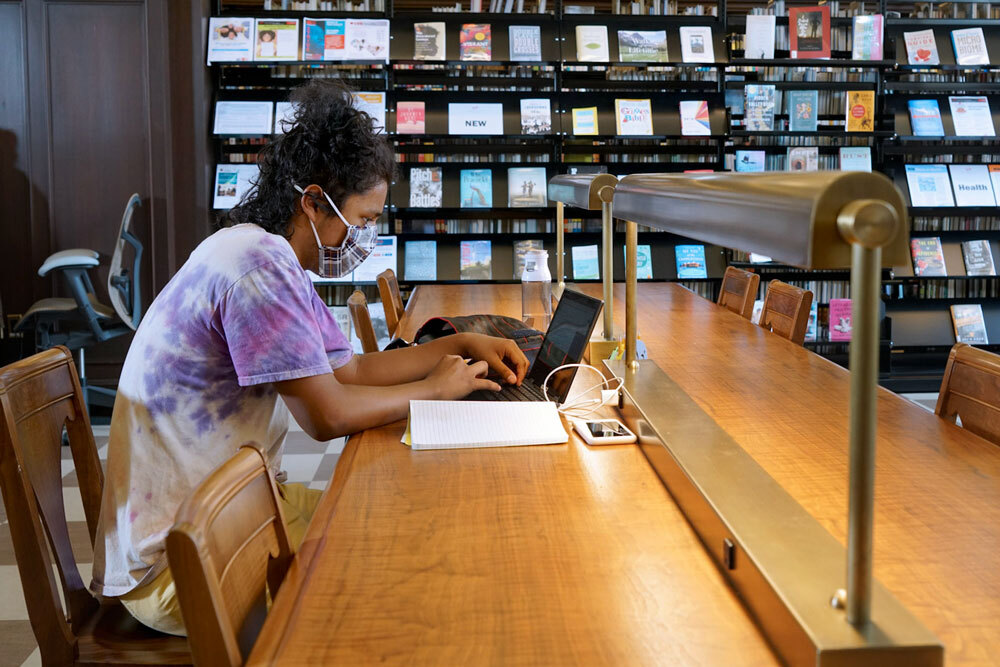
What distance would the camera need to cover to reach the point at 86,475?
1639 mm

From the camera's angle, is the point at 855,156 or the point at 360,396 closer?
the point at 360,396

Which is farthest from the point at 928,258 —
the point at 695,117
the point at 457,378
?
the point at 457,378

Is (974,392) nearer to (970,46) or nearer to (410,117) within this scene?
(410,117)

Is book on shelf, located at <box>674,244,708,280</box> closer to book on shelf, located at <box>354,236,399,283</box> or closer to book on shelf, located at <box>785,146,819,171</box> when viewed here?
book on shelf, located at <box>785,146,819,171</box>

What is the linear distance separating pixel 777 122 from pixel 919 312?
4.90 ft

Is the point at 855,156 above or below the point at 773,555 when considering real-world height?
above

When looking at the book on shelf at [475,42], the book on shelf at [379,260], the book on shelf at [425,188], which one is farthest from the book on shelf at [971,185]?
the book on shelf at [379,260]

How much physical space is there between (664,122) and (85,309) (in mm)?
3384

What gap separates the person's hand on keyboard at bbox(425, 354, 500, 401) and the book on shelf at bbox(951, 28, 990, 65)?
4986mm

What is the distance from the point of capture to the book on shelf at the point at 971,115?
5520mm

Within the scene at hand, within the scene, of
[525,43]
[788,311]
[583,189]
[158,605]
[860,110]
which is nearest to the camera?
[158,605]

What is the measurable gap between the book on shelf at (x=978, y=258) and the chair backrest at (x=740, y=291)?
280 cm

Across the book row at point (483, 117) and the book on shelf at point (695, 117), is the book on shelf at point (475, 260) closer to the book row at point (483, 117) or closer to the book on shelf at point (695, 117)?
the book row at point (483, 117)

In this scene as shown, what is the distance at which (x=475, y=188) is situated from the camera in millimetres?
5438
